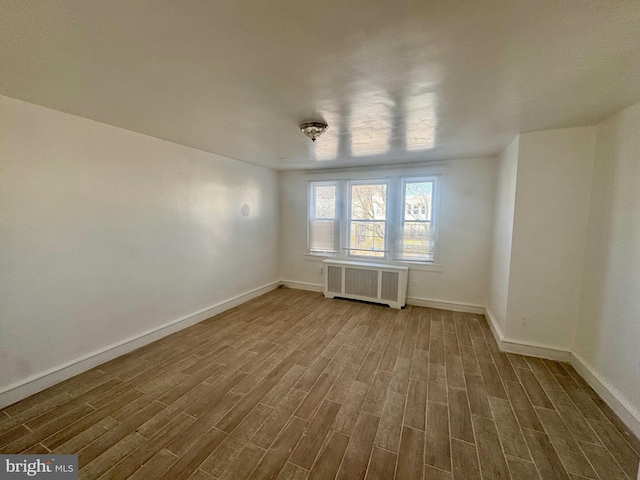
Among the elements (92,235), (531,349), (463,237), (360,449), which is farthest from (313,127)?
(531,349)

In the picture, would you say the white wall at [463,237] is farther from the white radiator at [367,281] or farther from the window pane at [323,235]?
the window pane at [323,235]

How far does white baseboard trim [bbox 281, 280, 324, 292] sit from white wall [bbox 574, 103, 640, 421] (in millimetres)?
3782

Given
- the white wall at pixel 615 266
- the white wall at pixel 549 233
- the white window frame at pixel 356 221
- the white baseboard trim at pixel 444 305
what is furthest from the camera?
the white window frame at pixel 356 221

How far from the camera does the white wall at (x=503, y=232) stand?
2.94 m

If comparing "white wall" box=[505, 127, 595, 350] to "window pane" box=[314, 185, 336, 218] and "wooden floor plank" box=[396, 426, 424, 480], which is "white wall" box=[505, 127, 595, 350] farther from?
"window pane" box=[314, 185, 336, 218]

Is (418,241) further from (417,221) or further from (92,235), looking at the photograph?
(92,235)

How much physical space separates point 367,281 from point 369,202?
4.81 feet

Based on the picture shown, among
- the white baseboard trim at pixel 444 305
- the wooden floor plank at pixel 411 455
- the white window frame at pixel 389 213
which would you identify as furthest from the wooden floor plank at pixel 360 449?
the white window frame at pixel 389 213

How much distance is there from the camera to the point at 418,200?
4344 millimetres

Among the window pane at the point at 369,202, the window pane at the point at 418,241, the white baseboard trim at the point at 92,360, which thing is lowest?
the white baseboard trim at the point at 92,360

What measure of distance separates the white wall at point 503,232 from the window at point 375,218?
0.89 metres

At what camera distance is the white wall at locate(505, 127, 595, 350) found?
260cm

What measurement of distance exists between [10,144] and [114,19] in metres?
1.77

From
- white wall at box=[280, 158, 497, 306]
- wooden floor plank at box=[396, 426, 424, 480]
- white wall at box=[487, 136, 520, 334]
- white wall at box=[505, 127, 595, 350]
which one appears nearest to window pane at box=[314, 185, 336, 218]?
white wall at box=[280, 158, 497, 306]
